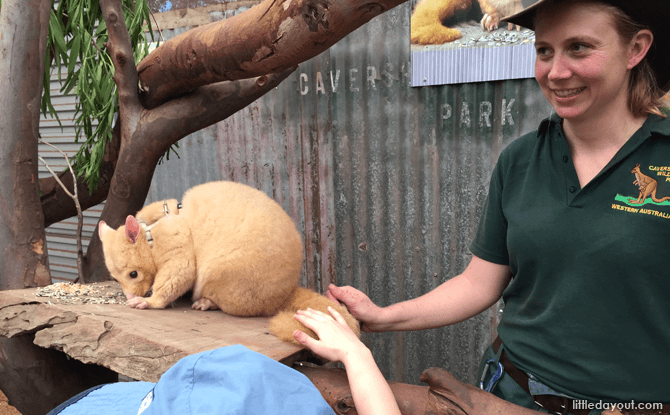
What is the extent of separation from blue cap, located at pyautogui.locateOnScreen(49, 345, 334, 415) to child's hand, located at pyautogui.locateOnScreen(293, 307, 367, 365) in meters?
0.35

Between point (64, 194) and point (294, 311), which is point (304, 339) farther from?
point (64, 194)

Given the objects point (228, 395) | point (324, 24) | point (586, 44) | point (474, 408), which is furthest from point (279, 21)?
point (474, 408)

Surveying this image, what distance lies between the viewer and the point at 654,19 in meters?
1.24

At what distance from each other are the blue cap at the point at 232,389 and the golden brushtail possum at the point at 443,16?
101 inches

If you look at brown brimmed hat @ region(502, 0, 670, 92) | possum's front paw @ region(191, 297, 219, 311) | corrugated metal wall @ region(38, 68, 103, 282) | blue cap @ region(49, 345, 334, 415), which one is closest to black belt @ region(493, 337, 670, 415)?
blue cap @ region(49, 345, 334, 415)

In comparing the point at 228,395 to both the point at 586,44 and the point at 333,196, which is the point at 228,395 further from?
the point at 333,196

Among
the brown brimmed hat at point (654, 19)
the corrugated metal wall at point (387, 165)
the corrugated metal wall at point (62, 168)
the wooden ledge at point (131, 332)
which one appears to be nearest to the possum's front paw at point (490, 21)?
the corrugated metal wall at point (387, 165)

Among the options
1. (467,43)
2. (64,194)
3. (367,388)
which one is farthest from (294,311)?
(467,43)

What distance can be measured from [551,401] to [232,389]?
3.41 feet

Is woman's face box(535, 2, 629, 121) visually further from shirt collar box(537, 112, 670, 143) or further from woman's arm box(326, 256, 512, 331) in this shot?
woman's arm box(326, 256, 512, 331)

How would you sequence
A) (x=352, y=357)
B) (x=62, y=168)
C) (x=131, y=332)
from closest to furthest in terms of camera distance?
(x=352, y=357), (x=131, y=332), (x=62, y=168)

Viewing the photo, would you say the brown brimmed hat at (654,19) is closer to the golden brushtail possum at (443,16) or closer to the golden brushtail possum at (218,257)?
the golden brushtail possum at (218,257)

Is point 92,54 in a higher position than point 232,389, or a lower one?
higher

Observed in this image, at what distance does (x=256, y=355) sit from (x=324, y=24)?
1052 mm
